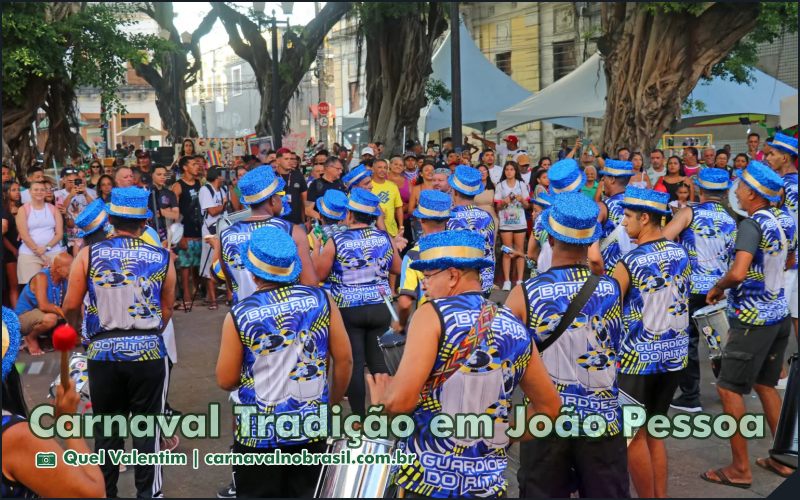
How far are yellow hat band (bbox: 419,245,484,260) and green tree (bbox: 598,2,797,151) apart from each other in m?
14.4

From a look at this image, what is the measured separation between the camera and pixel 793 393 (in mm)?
5609

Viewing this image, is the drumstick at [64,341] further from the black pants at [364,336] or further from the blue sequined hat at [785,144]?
the blue sequined hat at [785,144]

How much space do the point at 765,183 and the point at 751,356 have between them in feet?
3.74

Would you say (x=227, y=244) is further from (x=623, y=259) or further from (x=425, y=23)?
(x=425, y=23)

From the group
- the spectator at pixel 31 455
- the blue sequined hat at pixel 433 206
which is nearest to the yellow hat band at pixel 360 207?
the blue sequined hat at pixel 433 206

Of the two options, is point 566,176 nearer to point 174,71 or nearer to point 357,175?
point 357,175

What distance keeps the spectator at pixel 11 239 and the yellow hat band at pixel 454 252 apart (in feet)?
28.8

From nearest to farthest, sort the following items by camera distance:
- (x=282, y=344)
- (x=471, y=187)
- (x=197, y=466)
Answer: (x=282, y=344) → (x=197, y=466) → (x=471, y=187)

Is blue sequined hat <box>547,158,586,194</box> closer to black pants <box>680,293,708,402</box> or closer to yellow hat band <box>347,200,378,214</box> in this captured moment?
black pants <box>680,293,708,402</box>

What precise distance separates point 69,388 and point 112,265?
2.42 metres

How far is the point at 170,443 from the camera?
6.45 meters

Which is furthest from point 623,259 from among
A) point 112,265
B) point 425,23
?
point 425,23

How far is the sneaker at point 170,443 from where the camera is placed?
6.39 meters

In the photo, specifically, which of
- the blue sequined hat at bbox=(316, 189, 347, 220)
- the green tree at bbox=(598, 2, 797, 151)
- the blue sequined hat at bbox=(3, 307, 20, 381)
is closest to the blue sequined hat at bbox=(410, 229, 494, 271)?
the blue sequined hat at bbox=(3, 307, 20, 381)
